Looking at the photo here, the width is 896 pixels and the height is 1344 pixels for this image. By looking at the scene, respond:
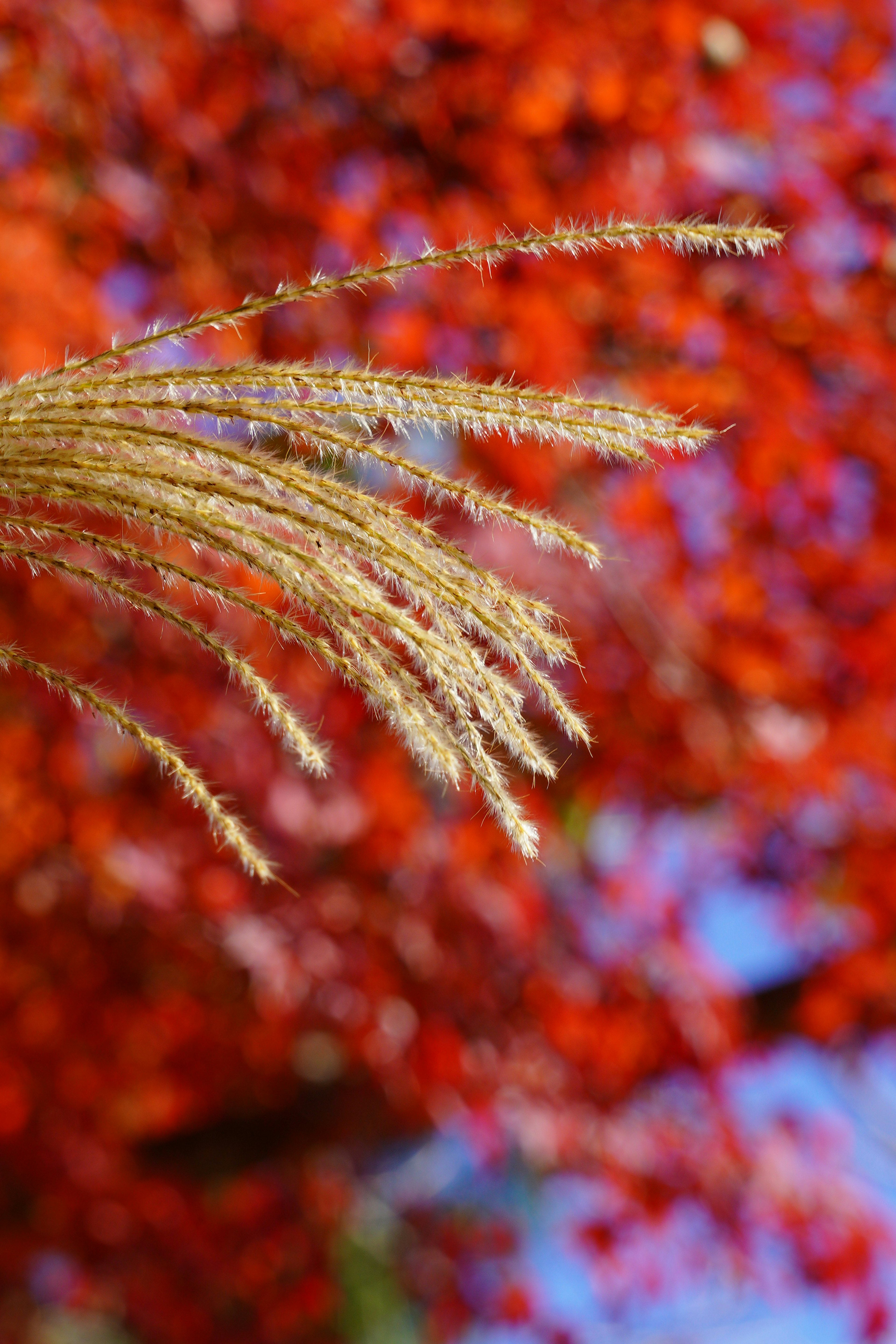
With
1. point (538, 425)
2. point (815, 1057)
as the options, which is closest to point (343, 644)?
point (538, 425)

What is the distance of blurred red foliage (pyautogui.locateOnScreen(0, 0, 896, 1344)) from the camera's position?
125 inches

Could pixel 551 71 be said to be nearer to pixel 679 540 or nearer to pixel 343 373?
pixel 679 540

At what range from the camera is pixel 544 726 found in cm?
360

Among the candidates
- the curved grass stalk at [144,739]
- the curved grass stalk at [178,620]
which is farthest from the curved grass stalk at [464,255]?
the curved grass stalk at [144,739]

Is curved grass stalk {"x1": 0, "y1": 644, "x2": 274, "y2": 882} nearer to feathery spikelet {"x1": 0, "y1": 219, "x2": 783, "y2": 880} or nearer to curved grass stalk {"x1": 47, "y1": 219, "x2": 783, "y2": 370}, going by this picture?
feathery spikelet {"x1": 0, "y1": 219, "x2": 783, "y2": 880}

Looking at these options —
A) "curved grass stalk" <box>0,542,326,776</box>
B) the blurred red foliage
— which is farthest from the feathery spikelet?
the blurred red foliage

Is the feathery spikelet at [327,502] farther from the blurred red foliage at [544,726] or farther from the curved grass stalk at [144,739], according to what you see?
the blurred red foliage at [544,726]

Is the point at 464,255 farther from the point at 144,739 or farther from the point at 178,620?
the point at 144,739

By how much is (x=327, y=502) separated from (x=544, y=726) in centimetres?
275

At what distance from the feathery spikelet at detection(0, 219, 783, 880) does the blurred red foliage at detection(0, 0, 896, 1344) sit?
2.21m

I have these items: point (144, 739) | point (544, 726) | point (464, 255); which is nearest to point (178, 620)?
point (144, 739)

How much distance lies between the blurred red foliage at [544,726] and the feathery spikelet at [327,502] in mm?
2211

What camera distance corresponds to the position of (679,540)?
13.2 ft

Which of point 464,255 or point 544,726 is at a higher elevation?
point 544,726
